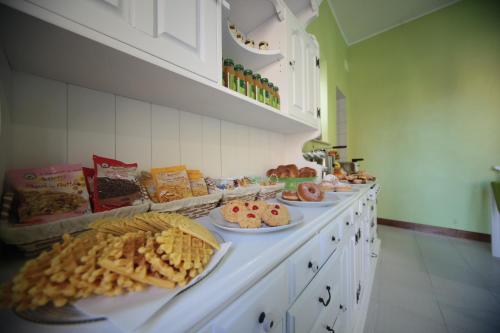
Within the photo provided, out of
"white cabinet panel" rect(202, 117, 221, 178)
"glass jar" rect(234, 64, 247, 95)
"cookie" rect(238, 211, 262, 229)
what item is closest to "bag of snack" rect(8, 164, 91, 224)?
"cookie" rect(238, 211, 262, 229)

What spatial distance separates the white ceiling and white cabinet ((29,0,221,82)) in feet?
8.58

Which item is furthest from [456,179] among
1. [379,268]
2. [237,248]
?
[237,248]

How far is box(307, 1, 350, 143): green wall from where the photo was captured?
1784 mm

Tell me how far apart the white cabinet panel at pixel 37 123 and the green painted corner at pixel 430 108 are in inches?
79.1

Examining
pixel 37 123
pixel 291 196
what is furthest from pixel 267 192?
pixel 37 123

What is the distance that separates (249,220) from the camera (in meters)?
0.44

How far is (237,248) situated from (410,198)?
10.3ft

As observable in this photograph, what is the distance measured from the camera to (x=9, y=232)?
279 millimetres

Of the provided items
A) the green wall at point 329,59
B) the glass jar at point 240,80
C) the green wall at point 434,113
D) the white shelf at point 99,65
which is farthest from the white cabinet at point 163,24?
the green wall at point 434,113

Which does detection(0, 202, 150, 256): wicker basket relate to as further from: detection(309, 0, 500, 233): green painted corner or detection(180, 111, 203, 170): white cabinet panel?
detection(309, 0, 500, 233): green painted corner

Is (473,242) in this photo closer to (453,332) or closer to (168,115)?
(453,332)

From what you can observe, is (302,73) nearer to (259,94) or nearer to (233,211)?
(259,94)

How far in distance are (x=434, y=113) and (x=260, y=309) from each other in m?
3.26

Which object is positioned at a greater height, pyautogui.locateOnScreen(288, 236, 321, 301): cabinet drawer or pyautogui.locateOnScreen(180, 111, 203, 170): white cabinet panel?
pyautogui.locateOnScreen(180, 111, 203, 170): white cabinet panel
